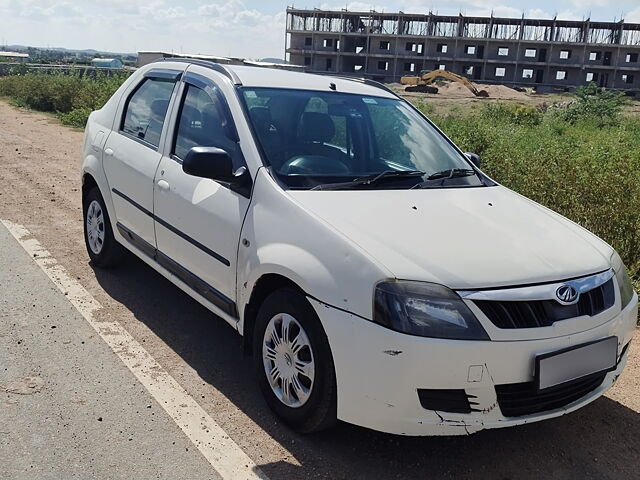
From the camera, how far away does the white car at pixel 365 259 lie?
2.89 metres

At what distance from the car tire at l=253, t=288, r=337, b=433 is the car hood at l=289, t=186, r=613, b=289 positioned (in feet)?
1.53

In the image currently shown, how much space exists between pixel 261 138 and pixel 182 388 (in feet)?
5.05

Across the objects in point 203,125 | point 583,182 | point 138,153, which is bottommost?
point 583,182

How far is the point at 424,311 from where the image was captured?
9.45 feet

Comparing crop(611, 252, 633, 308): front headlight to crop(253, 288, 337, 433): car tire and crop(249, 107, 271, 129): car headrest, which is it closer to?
crop(253, 288, 337, 433): car tire

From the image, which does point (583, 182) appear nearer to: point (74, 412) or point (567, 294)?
point (567, 294)

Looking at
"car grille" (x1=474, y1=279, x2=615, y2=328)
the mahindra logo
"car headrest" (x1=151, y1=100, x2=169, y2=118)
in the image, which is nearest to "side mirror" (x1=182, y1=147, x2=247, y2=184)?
"car headrest" (x1=151, y1=100, x2=169, y2=118)

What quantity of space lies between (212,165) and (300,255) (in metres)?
0.83

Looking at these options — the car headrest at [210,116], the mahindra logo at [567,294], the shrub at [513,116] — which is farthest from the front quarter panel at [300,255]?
the shrub at [513,116]

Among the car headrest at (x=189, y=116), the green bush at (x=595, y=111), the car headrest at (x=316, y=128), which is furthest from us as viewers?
the green bush at (x=595, y=111)

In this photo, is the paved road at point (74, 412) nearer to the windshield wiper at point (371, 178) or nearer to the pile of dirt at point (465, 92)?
the windshield wiper at point (371, 178)

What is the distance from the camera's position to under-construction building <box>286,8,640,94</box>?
73562 mm

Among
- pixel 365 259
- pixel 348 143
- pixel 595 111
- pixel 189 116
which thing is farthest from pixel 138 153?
pixel 595 111

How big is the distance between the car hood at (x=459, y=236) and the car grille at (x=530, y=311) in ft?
0.32
